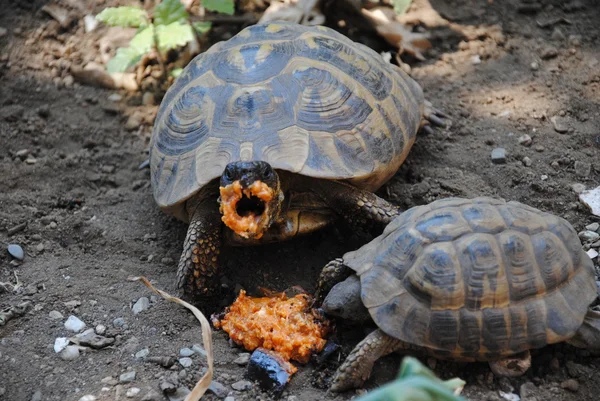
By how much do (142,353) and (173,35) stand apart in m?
2.53

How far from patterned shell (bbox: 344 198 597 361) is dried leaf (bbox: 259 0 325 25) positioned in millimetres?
2734

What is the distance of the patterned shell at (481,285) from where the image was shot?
113 inches

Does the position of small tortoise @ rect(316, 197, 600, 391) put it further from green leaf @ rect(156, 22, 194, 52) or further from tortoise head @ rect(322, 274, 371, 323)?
green leaf @ rect(156, 22, 194, 52)

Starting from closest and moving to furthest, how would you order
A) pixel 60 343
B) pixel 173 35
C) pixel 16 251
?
1. pixel 60 343
2. pixel 16 251
3. pixel 173 35

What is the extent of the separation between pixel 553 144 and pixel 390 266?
187 centimetres

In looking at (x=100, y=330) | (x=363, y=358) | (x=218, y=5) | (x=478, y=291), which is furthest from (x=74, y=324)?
(x=218, y=5)

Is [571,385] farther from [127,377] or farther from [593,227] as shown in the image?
[127,377]

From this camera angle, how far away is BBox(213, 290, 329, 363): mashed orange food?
321 centimetres

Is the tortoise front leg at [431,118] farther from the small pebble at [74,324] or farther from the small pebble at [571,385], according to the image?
the small pebble at [74,324]

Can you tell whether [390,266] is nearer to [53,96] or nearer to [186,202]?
[186,202]

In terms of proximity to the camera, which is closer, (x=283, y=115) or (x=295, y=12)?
(x=283, y=115)

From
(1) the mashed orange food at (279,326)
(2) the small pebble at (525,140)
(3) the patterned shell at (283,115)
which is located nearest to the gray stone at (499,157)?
(2) the small pebble at (525,140)

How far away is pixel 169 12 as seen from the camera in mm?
5078

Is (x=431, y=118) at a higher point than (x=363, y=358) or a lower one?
lower
